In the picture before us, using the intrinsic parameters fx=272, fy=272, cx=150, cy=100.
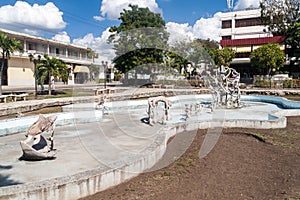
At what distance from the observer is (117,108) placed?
15.9 m

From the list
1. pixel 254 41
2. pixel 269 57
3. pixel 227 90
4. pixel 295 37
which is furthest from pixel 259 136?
pixel 254 41

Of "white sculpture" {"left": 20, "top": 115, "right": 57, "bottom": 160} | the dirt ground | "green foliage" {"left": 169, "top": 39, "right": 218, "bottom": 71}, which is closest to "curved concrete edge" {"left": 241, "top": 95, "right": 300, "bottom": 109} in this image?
the dirt ground

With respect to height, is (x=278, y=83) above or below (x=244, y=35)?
below

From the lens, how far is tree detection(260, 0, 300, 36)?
1745 inches

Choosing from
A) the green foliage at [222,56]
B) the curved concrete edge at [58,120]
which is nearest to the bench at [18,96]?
the curved concrete edge at [58,120]

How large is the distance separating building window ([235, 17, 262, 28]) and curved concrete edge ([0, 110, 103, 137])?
161 ft

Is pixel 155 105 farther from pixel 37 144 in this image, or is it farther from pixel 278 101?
pixel 278 101

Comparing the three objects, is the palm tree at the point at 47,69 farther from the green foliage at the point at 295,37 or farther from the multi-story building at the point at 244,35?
the multi-story building at the point at 244,35

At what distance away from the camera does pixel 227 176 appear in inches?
236

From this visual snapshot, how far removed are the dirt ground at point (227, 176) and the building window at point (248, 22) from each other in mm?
49405

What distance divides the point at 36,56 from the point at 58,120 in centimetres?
2986

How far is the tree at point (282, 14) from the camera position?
145 ft

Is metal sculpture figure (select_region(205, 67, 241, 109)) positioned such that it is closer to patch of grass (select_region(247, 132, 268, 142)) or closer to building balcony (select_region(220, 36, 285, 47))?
patch of grass (select_region(247, 132, 268, 142))

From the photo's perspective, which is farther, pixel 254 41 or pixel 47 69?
pixel 254 41
